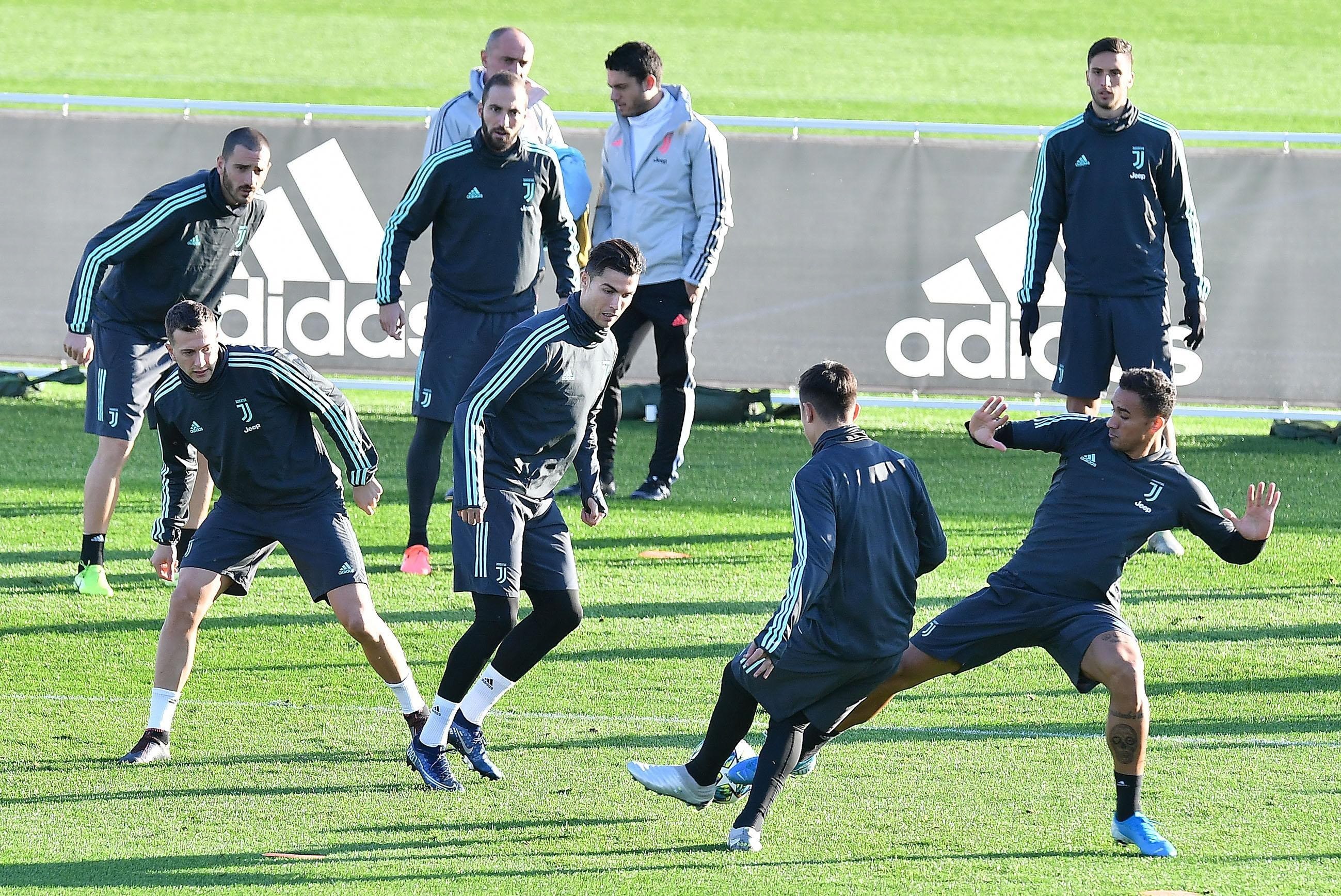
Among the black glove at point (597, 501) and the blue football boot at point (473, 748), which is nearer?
the blue football boot at point (473, 748)

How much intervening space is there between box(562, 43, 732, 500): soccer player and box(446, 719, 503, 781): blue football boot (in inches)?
154

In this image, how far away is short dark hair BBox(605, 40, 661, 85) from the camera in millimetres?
9766

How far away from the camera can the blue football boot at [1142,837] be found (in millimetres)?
5512

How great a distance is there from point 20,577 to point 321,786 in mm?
3136

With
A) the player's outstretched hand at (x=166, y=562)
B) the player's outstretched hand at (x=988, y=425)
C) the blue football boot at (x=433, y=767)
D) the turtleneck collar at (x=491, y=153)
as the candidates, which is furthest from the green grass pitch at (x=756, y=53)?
the blue football boot at (x=433, y=767)

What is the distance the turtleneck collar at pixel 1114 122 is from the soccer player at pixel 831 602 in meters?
3.80

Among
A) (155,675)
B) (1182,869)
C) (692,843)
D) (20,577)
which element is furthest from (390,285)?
(1182,869)

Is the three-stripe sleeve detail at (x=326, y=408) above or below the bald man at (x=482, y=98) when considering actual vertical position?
below

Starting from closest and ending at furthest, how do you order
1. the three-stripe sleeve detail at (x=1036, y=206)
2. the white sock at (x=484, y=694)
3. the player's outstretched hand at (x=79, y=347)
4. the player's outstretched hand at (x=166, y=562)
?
the white sock at (x=484, y=694), the player's outstretched hand at (x=166, y=562), the player's outstretched hand at (x=79, y=347), the three-stripe sleeve detail at (x=1036, y=206)

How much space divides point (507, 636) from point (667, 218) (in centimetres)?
424

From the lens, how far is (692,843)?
567 centimetres

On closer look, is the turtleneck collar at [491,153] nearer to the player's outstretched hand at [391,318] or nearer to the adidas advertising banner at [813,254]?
the player's outstretched hand at [391,318]

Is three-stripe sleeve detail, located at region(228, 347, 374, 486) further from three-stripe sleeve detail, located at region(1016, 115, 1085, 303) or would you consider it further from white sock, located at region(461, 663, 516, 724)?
three-stripe sleeve detail, located at region(1016, 115, 1085, 303)

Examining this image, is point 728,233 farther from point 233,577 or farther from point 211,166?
point 233,577
